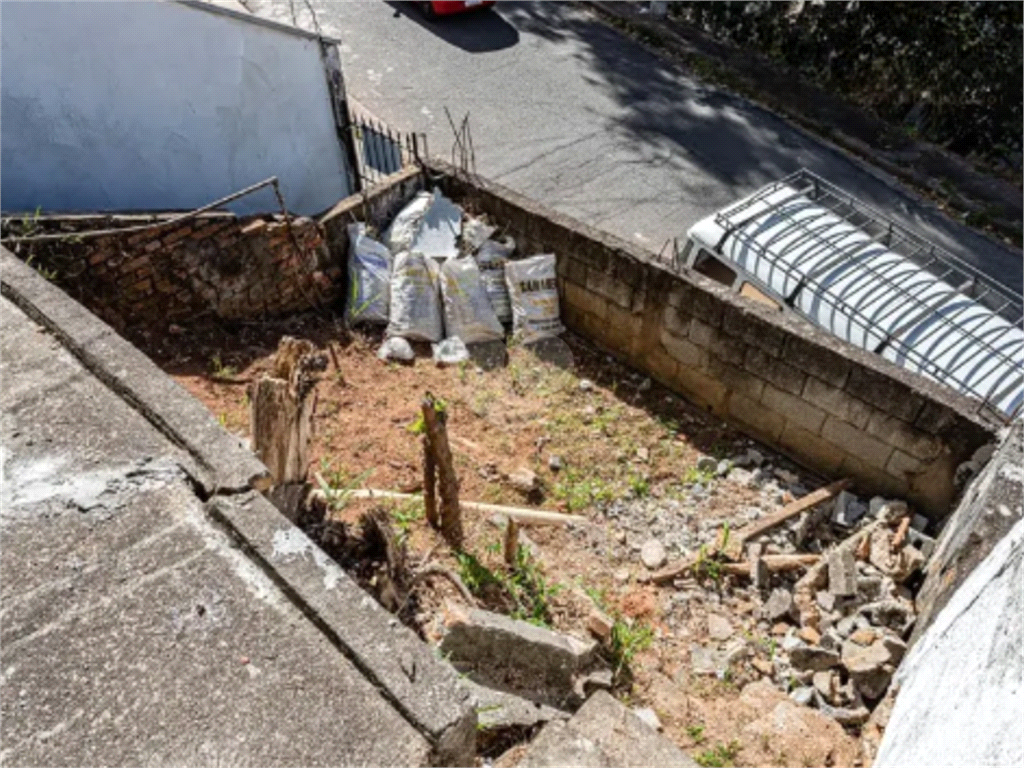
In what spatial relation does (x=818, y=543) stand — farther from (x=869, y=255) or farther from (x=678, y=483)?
(x=869, y=255)

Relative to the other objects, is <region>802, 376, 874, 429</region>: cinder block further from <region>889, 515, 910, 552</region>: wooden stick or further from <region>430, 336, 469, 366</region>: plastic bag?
<region>430, 336, 469, 366</region>: plastic bag

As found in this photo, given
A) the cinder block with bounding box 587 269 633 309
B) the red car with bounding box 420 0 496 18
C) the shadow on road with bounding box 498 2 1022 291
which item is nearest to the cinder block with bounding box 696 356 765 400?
the cinder block with bounding box 587 269 633 309

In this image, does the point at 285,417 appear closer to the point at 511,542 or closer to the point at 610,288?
the point at 511,542

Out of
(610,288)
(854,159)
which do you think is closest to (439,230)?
(610,288)

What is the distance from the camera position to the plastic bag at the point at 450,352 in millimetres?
6934

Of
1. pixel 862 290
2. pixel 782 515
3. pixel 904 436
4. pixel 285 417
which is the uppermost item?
pixel 285 417

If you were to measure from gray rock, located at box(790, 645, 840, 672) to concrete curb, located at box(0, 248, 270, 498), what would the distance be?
350 cm

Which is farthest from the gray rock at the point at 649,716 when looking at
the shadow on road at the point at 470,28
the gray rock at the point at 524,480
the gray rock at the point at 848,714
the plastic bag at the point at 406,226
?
the shadow on road at the point at 470,28

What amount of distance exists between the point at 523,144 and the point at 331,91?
3.30 m

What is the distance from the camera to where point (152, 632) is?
2660 millimetres

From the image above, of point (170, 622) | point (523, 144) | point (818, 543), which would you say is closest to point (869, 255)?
point (818, 543)

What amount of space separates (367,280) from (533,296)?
1.41 metres

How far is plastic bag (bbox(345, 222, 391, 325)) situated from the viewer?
23.0 feet

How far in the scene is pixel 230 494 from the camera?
3082 mm
